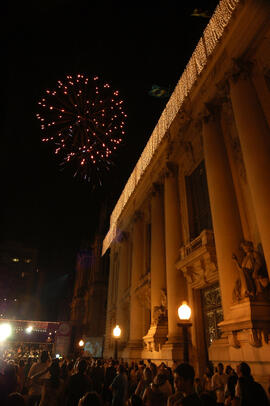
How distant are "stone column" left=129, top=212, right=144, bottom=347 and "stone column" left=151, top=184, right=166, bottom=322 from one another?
4.82 metres

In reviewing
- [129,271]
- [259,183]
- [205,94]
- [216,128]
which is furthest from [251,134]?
[129,271]

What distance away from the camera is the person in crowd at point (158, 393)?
534 centimetres

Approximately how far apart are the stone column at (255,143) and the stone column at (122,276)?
20.8 m

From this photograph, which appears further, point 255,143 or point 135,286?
point 135,286

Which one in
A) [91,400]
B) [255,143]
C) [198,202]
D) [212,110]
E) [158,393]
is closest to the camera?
[91,400]

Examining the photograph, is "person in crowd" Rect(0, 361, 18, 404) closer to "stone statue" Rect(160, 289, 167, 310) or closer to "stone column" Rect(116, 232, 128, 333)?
"stone statue" Rect(160, 289, 167, 310)

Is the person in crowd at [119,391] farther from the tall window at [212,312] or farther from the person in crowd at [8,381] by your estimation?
the tall window at [212,312]

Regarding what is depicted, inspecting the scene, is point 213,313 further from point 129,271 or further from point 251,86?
point 129,271

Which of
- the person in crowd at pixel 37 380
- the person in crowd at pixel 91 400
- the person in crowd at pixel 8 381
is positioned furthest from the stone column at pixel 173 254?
the person in crowd at pixel 91 400

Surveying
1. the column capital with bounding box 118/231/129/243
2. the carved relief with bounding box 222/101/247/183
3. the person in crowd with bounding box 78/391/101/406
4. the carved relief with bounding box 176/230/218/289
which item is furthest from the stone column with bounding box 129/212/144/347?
the person in crowd with bounding box 78/391/101/406

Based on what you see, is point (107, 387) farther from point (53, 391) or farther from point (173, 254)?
point (173, 254)

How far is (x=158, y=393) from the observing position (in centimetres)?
545

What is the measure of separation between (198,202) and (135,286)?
10485 millimetres

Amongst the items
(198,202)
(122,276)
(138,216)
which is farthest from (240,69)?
(122,276)
